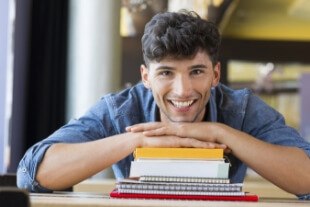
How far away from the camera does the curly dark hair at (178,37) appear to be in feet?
5.82

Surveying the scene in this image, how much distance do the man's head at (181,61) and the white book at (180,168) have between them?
31 centimetres

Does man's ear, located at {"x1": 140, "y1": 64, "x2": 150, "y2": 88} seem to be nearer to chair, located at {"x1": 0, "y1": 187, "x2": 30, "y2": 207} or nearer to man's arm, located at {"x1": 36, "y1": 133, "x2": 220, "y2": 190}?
man's arm, located at {"x1": 36, "y1": 133, "x2": 220, "y2": 190}

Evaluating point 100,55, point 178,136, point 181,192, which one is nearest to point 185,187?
point 181,192

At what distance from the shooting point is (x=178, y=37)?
1773 millimetres

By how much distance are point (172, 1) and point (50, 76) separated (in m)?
0.95

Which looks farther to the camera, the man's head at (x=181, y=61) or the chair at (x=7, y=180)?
the chair at (x=7, y=180)

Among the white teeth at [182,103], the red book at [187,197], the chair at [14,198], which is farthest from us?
the white teeth at [182,103]

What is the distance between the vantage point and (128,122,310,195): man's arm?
5.81 feet

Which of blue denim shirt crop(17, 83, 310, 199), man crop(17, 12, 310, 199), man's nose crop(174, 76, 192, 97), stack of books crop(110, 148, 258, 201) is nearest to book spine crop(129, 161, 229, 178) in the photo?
stack of books crop(110, 148, 258, 201)

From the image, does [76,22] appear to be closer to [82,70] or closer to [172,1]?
[82,70]

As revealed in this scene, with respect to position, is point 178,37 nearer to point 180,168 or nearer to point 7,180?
point 180,168

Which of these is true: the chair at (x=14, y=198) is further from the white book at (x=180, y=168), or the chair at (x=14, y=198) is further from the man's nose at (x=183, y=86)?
the man's nose at (x=183, y=86)

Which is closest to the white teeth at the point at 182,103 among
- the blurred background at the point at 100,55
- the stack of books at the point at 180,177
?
the stack of books at the point at 180,177

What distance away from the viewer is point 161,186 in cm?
150
